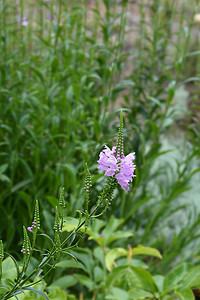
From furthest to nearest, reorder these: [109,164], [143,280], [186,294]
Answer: [143,280]
[186,294]
[109,164]

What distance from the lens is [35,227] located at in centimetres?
66

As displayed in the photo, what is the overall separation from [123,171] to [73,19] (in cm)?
171

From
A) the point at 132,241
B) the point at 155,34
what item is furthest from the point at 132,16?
the point at 132,241

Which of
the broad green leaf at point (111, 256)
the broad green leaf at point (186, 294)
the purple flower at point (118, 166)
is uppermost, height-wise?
the purple flower at point (118, 166)

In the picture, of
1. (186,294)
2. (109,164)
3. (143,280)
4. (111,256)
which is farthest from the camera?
(111,256)

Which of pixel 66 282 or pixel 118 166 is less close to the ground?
pixel 118 166

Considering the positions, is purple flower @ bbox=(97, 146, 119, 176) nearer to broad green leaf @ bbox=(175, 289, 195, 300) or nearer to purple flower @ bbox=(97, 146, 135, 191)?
purple flower @ bbox=(97, 146, 135, 191)

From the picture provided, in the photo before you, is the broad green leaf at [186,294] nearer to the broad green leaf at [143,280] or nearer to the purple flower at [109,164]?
the broad green leaf at [143,280]

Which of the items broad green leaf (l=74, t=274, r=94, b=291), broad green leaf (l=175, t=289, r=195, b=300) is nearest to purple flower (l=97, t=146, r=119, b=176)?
broad green leaf (l=175, t=289, r=195, b=300)

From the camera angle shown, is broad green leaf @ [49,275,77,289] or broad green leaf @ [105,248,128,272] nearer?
broad green leaf @ [105,248,128,272]

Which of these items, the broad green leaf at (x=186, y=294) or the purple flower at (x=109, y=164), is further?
the broad green leaf at (x=186, y=294)

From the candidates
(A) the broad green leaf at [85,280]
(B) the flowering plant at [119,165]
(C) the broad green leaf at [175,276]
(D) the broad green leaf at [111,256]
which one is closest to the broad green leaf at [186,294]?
(C) the broad green leaf at [175,276]

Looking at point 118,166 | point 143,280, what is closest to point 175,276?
point 143,280

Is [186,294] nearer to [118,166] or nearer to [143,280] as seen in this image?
[143,280]
